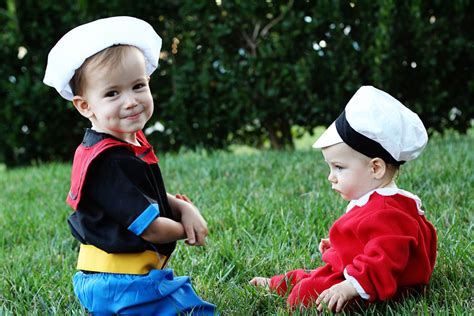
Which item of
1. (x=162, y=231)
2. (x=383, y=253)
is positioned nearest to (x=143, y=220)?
(x=162, y=231)

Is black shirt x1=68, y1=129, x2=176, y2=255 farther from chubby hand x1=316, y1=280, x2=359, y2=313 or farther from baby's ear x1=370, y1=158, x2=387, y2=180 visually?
baby's ear x1=370, y1=158, x2=387, y2=180

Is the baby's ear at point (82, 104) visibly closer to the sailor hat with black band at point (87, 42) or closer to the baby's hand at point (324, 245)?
the sailor hat with black band at point (87, 42)

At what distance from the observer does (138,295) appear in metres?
2.59

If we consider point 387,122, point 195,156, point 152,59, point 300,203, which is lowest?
point 195,156

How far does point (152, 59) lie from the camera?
9.06ft

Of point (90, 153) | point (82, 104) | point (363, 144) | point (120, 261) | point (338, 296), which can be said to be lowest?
point (338, 296)

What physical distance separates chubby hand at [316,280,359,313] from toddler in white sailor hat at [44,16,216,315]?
18.3 inches

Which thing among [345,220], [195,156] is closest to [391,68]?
[195,156]

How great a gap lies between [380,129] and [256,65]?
4331 mm

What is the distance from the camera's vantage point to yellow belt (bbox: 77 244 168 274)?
2594 millimetres

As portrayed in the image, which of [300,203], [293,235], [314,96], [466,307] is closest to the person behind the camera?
[466,307]

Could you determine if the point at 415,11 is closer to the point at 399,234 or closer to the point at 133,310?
the point at 399,234

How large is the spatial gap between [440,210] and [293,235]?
86 cm

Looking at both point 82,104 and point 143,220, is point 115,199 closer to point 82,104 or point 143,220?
point 143,220
